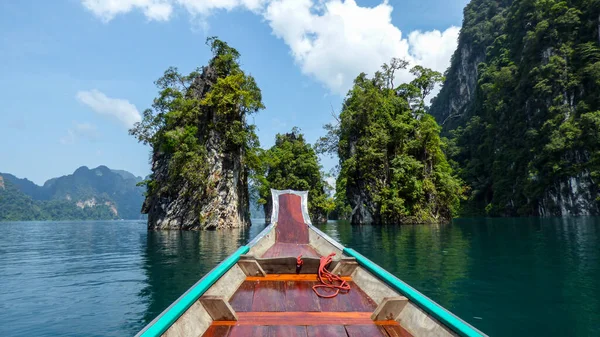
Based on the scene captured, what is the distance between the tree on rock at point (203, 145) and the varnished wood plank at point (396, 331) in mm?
29224

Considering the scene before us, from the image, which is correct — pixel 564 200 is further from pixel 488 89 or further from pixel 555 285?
pixel 555 285

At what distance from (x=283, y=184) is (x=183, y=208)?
20.9m

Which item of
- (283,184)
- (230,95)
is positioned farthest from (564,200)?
(230,95)

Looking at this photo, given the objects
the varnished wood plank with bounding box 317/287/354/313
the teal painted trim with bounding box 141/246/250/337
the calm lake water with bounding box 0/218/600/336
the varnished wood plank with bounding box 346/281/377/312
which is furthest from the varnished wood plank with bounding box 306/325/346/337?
the calm lake water with bounding box 0/218/600/336

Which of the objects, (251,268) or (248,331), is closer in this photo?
(248,331)

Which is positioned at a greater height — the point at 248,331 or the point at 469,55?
the point at 469,55

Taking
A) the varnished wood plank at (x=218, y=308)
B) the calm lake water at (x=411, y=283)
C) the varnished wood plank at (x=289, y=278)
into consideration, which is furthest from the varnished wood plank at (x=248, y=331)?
the calm lake water at (x=411, y=283)

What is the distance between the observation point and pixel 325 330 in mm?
2969

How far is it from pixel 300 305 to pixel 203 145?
99.2 feet

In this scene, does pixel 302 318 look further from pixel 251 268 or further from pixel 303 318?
pixel 251 268

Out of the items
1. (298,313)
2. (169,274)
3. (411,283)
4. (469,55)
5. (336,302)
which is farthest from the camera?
(469,55)

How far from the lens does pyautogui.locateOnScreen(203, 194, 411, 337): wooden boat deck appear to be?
9.71 ft

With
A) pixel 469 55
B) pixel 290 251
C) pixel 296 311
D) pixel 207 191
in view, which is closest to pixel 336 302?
pixel 296 311

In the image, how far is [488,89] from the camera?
67625 mm
